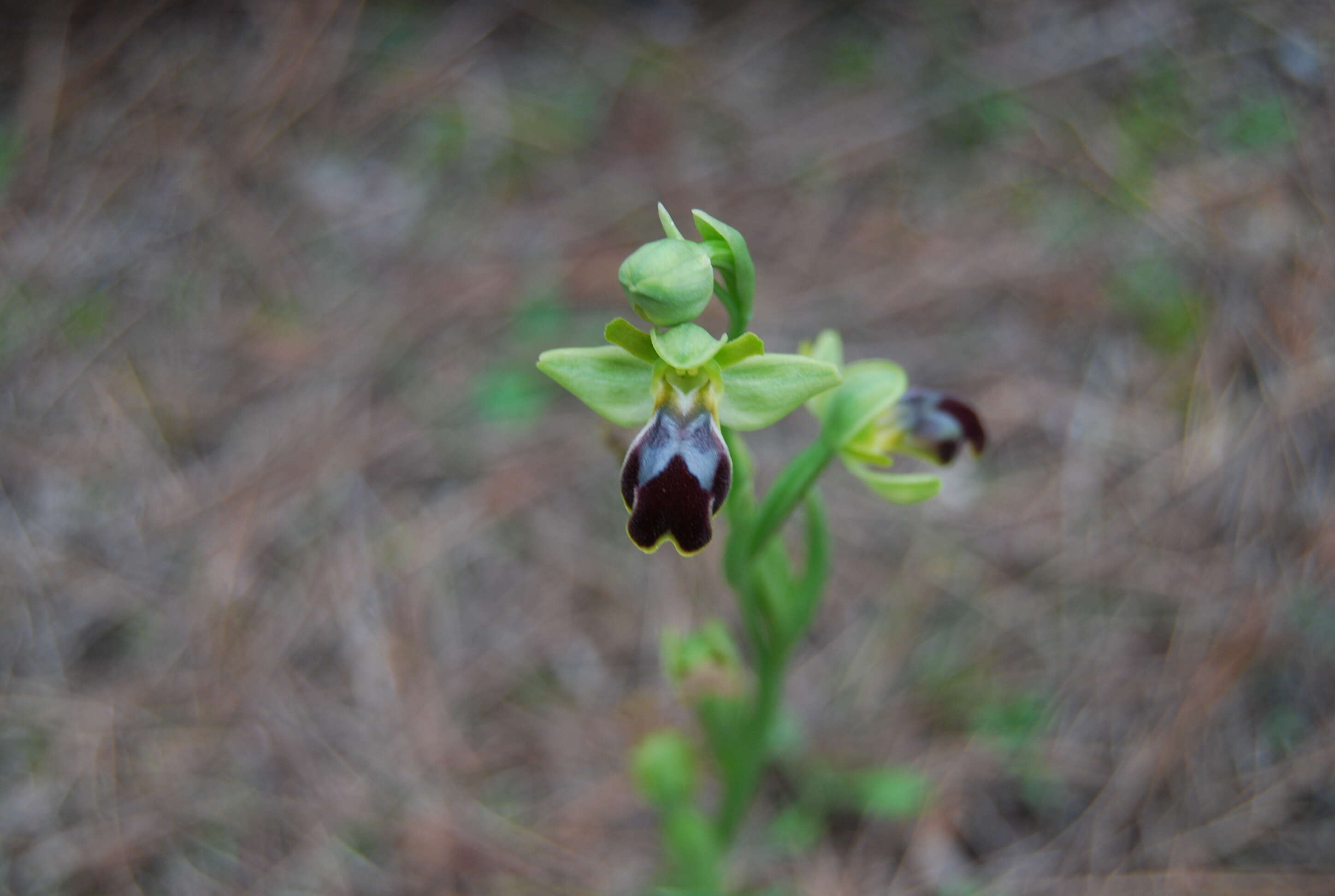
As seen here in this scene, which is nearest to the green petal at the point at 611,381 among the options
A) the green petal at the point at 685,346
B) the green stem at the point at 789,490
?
the green petal at the point at 685,346

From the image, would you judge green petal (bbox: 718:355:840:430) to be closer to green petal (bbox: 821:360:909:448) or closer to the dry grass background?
green petal (bbox: 821:360:909:448)

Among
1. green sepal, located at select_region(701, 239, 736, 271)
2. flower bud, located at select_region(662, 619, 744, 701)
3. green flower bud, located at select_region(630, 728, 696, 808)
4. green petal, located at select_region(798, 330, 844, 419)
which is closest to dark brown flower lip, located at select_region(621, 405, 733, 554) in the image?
green sepal, located at select_region(701, 239, 736, 271)

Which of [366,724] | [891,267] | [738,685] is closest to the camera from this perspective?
[738,685]

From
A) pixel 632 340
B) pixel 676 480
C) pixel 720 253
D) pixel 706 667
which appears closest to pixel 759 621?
pixel 706 667

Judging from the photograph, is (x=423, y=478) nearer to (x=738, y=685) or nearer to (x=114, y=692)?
(x=114, y=692)

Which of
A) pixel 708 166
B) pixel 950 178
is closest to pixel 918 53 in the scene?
pixel 950 178

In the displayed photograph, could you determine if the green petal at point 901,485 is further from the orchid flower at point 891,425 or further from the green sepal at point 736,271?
the green sepal at point 736,271
